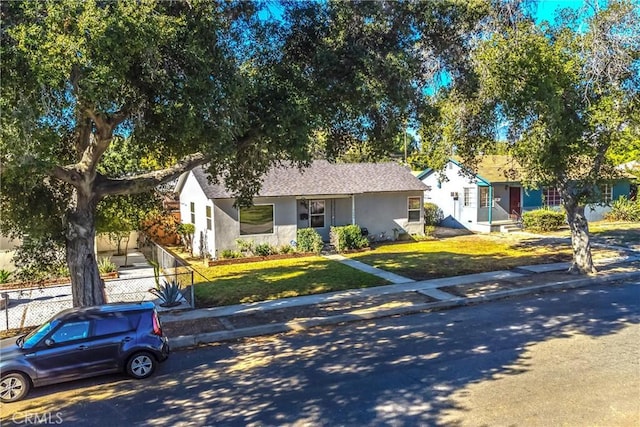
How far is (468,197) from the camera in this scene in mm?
31828

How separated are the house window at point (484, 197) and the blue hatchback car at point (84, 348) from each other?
84.9 ft

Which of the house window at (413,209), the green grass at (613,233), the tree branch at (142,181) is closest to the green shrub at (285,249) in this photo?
the house window at (413,209)

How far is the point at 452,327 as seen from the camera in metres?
11.6

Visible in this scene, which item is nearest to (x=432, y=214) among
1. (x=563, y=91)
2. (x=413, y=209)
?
(x=413, y=209)

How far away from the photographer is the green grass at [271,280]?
49.8 feet

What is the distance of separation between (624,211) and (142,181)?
117 feet

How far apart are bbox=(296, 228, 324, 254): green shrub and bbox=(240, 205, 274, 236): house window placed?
150 cm

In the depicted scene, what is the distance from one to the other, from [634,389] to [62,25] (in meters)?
10.7

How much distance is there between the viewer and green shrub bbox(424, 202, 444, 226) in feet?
107

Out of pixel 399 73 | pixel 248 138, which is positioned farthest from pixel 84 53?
pixel 399 73

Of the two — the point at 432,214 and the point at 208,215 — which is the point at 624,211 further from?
the point at 208,215

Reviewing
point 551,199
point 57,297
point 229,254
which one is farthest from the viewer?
point 551,199

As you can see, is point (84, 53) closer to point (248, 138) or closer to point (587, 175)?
point (248, 138)

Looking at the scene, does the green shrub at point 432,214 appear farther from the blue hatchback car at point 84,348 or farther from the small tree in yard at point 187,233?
the blue hatchback car at point 84,348
